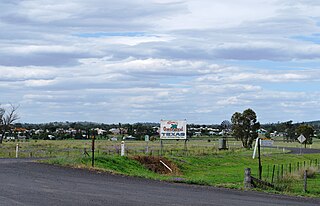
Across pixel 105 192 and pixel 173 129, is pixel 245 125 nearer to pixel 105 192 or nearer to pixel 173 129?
pixel 173 129

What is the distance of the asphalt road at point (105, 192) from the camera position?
15.6 m

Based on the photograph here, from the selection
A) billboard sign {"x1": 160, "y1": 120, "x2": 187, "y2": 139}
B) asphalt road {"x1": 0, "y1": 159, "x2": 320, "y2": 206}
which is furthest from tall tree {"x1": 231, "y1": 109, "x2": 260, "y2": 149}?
asphalt road {"x1": 0, "y1": 159, "x2": 320, "y2": 206}

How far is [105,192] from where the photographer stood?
57.6 feet

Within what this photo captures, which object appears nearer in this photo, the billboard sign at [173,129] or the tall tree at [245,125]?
the billboard sign at [173,129]

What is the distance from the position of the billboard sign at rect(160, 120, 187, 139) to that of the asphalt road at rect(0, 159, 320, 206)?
71.4 ft

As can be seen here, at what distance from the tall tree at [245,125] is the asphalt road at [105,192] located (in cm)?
5900

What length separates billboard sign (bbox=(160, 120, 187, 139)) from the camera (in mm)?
45406

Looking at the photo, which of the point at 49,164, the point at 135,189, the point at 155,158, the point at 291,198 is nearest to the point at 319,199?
the point at 291,198

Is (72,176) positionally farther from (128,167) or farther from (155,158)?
(155,158)

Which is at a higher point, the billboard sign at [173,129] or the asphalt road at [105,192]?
the billboard sign at [173,129]

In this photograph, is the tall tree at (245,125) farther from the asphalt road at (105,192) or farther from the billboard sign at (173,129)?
the asphalt road at (105,192)

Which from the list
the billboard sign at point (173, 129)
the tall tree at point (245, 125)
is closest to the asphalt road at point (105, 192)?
the billboard sign at point (173, 129)

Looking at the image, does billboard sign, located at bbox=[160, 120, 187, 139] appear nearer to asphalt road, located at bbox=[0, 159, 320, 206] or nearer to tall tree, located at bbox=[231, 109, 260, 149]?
asphalt road, located at bbox=[0, 159, 320, 206]

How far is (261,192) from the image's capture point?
67.2 ft
